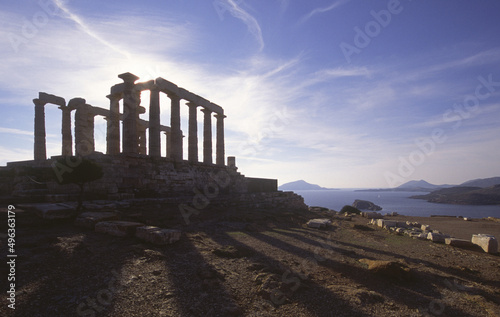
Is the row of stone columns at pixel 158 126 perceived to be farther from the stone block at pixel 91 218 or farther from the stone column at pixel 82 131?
the stone block at pixel 91 218

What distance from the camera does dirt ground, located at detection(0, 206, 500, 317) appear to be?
4.46 m

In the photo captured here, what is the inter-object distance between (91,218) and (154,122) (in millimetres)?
11358

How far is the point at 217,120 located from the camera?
84.5 feet

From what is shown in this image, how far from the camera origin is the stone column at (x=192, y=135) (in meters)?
22.3

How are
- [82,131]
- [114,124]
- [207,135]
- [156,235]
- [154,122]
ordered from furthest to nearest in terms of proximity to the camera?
[207,135], [82,131], [114,124], [154,122], [156,235]

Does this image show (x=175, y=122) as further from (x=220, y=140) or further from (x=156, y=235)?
(x=156, y=235)

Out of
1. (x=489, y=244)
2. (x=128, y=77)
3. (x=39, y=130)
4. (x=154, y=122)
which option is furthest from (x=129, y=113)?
(x=489, y=244)

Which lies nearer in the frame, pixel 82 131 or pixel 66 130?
pixel 82 131

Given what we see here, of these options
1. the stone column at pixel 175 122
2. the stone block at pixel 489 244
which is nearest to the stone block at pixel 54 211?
the stone column at pixel 175 122

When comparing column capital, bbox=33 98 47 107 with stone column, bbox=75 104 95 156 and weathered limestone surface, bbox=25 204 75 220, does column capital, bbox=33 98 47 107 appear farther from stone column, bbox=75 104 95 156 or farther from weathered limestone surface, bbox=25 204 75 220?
weathered limestone surface, bbox=25 204 75 220

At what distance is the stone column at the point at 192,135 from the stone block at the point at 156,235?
14.4 meters

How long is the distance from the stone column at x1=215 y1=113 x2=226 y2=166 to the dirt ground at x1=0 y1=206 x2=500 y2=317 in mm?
16311

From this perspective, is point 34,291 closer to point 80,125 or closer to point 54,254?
point 54,254

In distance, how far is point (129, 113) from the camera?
689 inches
